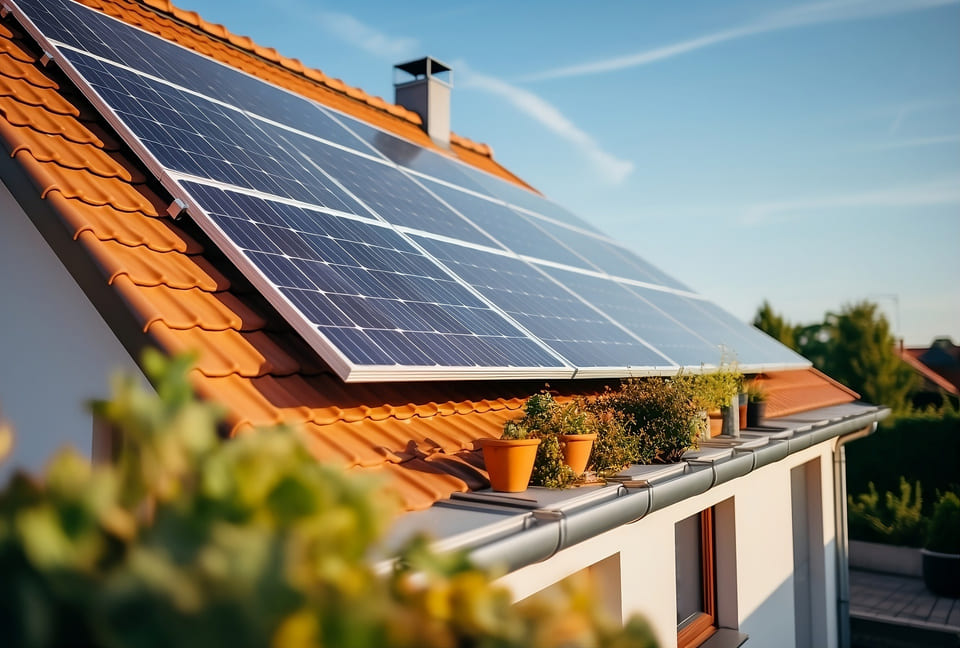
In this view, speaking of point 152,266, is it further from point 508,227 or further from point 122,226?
point 508,227

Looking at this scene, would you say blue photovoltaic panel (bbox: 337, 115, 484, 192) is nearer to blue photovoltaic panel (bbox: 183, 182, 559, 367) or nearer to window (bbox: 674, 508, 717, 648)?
blue photovoltaic panel (bbox: 183, 182, 559, 367)

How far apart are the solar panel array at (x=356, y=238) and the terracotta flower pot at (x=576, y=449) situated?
61cm

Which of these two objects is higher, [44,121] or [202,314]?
[44,121]

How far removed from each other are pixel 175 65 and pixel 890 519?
832 inches

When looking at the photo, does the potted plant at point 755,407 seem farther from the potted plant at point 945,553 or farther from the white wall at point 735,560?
the potted plant at point 945,553

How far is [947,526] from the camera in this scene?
18.1 meters

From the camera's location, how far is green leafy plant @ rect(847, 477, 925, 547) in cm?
2075

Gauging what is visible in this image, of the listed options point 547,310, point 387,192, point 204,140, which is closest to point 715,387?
point 547,310

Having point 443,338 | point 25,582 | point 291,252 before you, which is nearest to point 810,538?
point 443,338

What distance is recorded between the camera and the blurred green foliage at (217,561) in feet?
4.18

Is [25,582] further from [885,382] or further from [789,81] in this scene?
[885,382]

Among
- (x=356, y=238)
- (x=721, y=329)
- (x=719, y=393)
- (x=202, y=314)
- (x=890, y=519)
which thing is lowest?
(x=890, y=519)

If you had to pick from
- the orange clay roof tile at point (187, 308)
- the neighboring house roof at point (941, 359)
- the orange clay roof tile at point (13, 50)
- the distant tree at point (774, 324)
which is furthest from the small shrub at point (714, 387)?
the neighboring house roof at point (941, 359)

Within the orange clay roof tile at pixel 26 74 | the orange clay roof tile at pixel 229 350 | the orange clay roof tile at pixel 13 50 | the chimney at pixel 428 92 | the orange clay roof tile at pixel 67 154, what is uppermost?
→ the chimney at pixel 428 92
